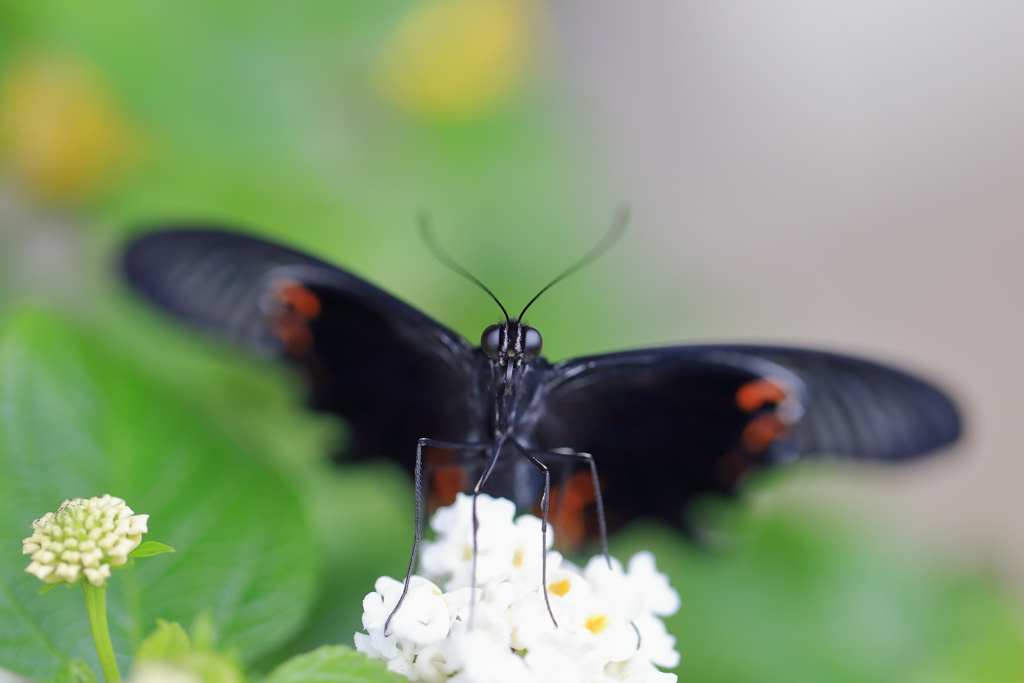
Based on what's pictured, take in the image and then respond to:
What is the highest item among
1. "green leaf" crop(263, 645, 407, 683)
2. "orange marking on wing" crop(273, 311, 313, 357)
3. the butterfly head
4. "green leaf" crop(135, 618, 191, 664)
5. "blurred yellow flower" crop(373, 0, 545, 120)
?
"blurred yellow flower" crop(373, 0, 545, 120)

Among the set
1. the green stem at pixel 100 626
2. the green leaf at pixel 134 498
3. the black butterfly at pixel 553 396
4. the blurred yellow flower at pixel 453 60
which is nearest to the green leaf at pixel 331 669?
the green stem at pixel 100 626

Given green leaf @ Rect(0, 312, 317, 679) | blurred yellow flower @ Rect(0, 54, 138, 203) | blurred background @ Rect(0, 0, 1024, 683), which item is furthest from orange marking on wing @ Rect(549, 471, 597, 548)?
blurred yellow flower @ Rect(0, 54, 138, 203)

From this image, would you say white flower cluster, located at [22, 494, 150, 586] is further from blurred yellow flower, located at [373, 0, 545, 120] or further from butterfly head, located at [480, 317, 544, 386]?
blurred yellow flower, located at [373, 0, 545, 120]

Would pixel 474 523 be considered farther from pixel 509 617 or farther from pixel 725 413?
pixel 725 413

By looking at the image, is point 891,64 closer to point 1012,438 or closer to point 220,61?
point 1012,438

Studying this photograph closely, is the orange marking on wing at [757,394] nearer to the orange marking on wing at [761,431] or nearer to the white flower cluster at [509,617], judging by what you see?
the orange marking on wing at [761,431]

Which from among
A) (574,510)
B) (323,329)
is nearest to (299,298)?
(323,329)
